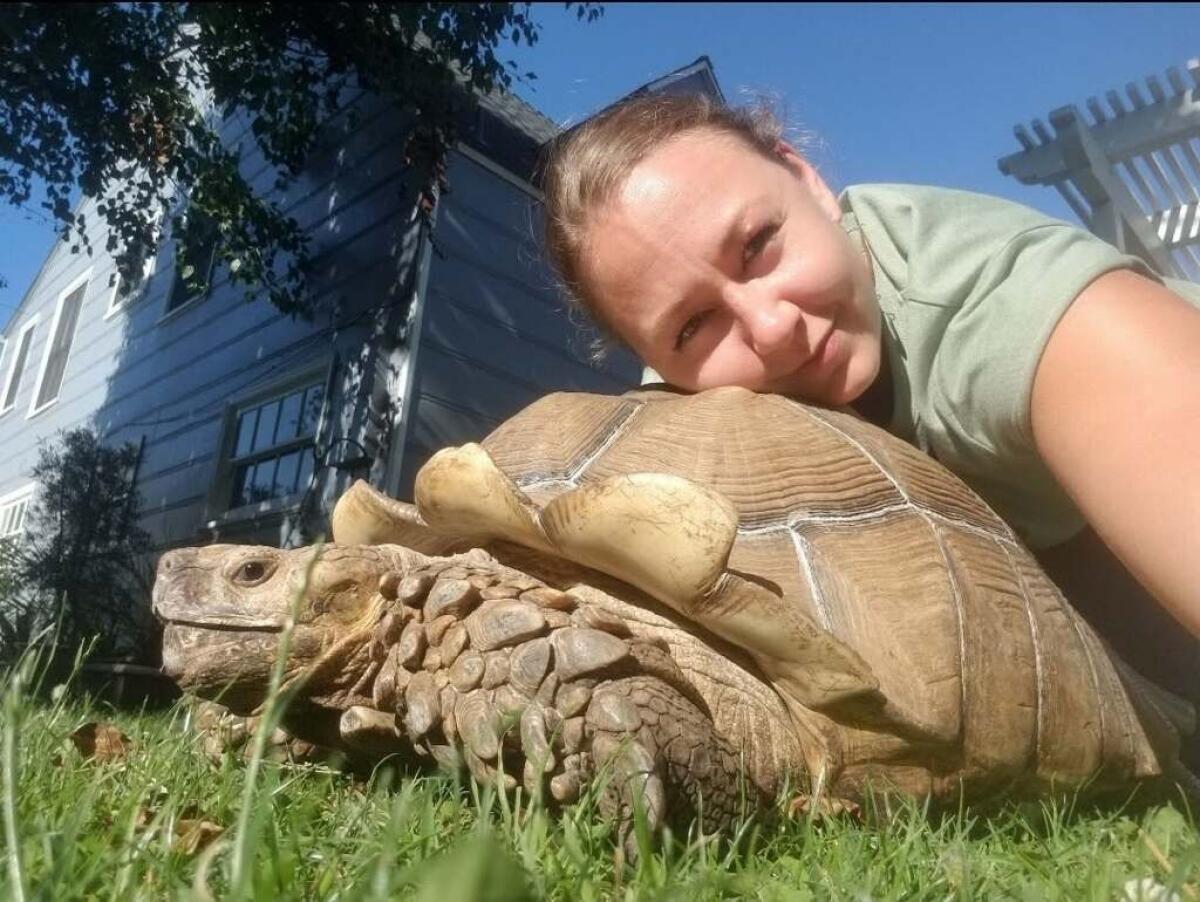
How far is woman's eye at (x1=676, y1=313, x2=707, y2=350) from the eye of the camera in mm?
1844

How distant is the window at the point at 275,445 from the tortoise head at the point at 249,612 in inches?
167

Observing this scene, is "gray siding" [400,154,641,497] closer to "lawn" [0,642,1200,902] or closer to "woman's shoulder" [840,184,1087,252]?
"woman's shoulder" [840,184,1087,252]

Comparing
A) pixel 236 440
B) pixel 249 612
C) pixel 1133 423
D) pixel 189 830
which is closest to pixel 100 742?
pixel 249 612

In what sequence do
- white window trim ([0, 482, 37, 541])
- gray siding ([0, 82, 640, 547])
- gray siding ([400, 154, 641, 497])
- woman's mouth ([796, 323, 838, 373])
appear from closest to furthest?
1. woman's mouth ([796, 323, 838, 373])
2. gray siding ([400, 154, 641, 497])
3. gray siding ([0, 82, 640, 547])
4. white window trim ([0, 482, 37, 541])

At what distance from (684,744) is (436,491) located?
0.59 meters

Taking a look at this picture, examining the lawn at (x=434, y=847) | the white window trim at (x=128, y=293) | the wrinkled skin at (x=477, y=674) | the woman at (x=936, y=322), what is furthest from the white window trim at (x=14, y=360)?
the wrinkled skin at (x=477, y=674)

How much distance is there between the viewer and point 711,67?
6152mm

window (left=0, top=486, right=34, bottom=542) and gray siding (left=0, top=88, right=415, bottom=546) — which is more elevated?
gray siding (left=0, top=88, right=415, bottom=546)

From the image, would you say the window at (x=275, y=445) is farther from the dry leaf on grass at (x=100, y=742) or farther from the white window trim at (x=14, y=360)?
the dry leaf on grass at (x=100, y=742)

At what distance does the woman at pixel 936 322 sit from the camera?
4.10ft

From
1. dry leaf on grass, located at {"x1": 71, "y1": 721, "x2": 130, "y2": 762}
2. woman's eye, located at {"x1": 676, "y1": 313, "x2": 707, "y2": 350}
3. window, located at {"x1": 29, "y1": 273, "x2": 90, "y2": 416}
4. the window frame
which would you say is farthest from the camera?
window, located at {"x1": 29, "y1": 273, "x2": 90, "y2": 416}

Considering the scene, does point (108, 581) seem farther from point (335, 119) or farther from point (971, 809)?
point (971, 809)

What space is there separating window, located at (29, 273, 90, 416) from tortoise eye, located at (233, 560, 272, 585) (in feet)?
21.1

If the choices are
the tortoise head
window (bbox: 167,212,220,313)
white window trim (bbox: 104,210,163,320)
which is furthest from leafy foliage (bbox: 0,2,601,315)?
the tortoise head
